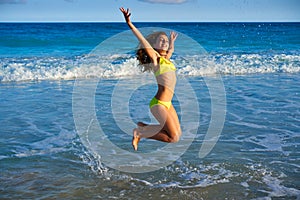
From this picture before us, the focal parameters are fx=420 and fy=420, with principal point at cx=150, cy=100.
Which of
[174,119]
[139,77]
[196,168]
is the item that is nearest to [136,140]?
[174,119]

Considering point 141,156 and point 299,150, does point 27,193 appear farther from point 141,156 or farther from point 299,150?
point 299,150

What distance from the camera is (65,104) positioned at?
36.9 feet

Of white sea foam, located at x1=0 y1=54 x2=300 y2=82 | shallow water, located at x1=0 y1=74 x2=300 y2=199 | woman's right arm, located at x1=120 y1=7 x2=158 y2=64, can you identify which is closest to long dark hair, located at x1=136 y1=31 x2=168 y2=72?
woman's right arm, located at x1=120 y1=7 x2=158 y2=64

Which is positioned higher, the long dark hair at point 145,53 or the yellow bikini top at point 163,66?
the long dark hair at point 145,53

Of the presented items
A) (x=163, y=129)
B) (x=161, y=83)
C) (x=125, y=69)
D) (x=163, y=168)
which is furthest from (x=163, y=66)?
(x=125, y=69)

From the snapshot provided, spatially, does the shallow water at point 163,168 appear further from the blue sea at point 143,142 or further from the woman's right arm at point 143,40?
the woman's right arm at point 143,40

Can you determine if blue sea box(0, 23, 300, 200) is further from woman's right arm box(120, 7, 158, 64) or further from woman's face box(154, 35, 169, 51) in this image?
woman's right arm box(120, 7, 158, 64)

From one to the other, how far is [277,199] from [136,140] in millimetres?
2209

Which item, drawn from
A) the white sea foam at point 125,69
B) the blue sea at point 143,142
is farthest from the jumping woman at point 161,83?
the white sea foam at point 125,69

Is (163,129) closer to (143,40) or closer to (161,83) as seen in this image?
(161,83)

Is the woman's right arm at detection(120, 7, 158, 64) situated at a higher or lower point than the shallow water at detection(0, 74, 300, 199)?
higher

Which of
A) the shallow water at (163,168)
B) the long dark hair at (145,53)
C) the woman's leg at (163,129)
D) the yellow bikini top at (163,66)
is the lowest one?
the shallow water at (163,168)

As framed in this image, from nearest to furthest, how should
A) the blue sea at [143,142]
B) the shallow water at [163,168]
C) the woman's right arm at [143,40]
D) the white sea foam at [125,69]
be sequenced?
the woman's right arm at [143,40] → the shallow water at [163,168] → the blue sea at [143,142] → the white sea foam at [125,69]

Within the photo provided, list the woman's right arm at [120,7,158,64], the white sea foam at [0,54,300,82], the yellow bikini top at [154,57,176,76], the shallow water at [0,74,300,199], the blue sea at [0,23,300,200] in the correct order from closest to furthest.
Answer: the woman's right arm at [120,7,158,64] → the shallow water at [0,74,300,199] → the blue sea at [0,23,300,200] → the yellow bikini top at [154,57,176,76] → the white sea foam at [0,54,300,82]
